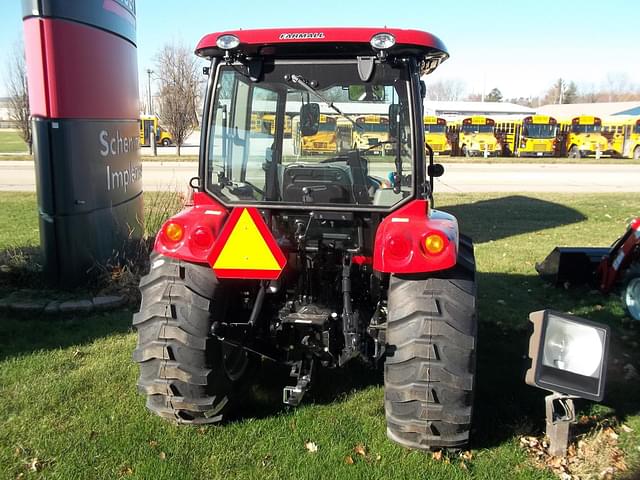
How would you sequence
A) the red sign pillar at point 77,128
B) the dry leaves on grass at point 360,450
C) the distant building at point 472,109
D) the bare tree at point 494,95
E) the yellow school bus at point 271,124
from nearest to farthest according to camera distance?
the dry leaves on grass at point 360,450 < the yellow school bus at point 271,124 < the red sign pillar at point 77,128 < the distant building at point 472,109 < the bare tree at point 494,95

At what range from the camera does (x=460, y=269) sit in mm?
3314

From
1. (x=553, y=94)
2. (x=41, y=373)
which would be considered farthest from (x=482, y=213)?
(x=553, y=94)

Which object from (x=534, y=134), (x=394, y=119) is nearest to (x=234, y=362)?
(x=394, y=119)

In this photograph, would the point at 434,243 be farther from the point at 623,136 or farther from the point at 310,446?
the point at 623,136

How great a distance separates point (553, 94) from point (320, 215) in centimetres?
10980

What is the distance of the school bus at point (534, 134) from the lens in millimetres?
31938

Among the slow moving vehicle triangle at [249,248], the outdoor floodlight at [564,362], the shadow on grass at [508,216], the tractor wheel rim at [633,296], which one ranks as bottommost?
the shadow on grass at [508,216]

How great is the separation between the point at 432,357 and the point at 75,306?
3.96m

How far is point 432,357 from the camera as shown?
3102mm

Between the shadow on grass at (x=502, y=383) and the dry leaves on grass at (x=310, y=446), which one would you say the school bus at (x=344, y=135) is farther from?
the dry leaves on grass at (x=310, y=446)

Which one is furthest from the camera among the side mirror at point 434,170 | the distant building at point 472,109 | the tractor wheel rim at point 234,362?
the distant building at point 472,109

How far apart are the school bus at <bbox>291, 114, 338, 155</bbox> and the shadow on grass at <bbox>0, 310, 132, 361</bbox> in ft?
8.45

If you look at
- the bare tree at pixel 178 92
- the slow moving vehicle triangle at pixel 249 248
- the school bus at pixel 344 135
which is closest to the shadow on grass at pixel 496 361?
the slow moving vehicle triangle at pixel 249 248

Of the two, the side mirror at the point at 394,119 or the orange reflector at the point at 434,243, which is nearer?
the orange reflector at the point at 434,243
